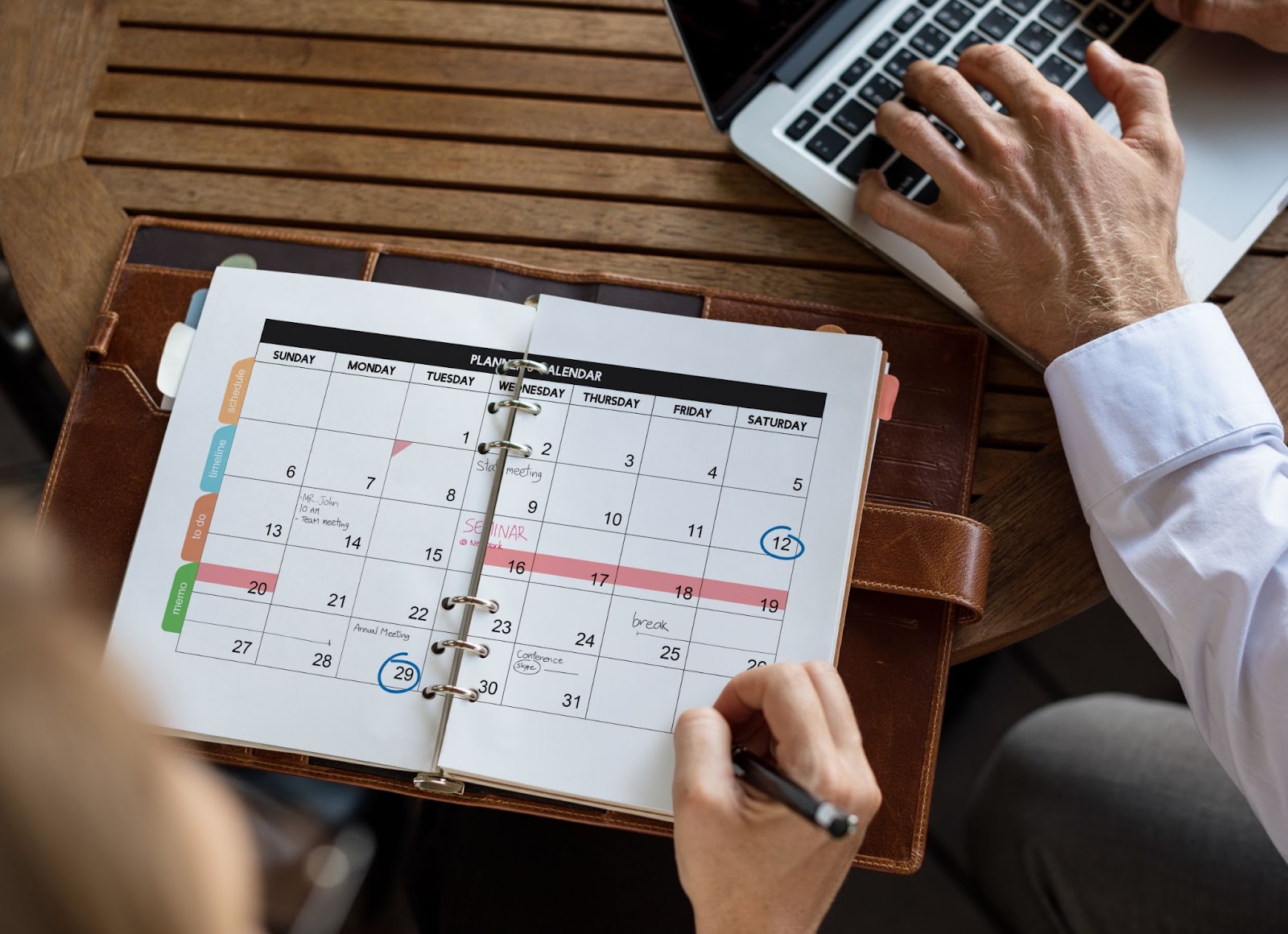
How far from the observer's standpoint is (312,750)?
667 millimetres

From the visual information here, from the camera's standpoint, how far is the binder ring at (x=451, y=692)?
2.16ft

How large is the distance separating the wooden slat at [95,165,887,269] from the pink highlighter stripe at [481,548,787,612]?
284mm

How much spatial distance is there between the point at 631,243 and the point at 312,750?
46 centimetres

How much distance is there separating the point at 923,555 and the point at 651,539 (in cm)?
19

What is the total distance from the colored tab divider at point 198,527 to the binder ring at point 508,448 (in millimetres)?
199

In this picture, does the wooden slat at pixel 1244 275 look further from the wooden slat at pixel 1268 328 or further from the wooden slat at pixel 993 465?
the wooden slat at pixel 993 465

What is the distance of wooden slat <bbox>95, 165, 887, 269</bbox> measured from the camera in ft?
2.66

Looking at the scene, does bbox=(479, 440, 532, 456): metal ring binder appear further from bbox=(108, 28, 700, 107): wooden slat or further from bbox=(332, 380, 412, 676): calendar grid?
bbox=(108, 28, 700, 107): wooden slat

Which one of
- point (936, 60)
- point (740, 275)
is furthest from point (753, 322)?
point (936, 60)

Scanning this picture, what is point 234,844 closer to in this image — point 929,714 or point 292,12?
point 929,714

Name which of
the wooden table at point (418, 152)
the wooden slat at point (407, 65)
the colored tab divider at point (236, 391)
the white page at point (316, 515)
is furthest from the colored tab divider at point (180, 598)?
the wooden slat at point (407, 65)

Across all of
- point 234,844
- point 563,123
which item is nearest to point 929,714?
point 234,844

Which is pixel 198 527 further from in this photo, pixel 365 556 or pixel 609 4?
pixel 609 4

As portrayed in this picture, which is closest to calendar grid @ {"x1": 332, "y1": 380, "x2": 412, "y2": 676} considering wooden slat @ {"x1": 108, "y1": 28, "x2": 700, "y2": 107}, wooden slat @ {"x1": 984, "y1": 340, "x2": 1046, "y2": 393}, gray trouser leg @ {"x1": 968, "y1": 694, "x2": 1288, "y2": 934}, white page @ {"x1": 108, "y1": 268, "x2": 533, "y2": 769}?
white page @ {"x1": 108, "y1": 268, "x2": 533, "y2": 769}
